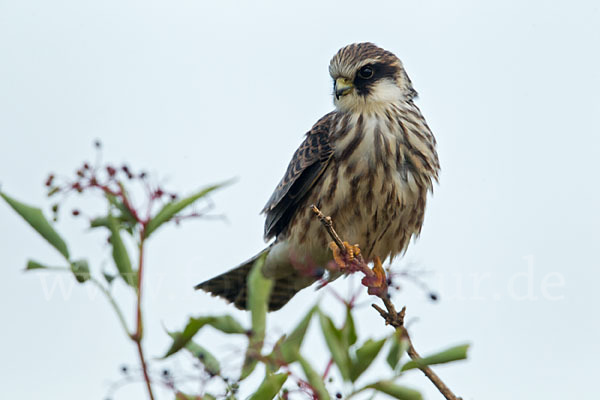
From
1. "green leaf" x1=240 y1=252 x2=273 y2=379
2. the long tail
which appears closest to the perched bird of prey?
the long tail

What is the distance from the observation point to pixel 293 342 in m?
1.44

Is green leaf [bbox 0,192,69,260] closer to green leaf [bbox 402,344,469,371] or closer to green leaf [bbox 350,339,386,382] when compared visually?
green leaf [bbox 350,339,386,382]

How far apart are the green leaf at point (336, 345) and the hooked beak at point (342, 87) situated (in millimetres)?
3815

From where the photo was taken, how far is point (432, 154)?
5.07 m

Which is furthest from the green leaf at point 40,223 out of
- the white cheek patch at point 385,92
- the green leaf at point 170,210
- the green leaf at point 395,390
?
the white cheek patch at point 385,92

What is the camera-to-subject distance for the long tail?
5.89 meters

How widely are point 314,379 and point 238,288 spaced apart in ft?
15.6

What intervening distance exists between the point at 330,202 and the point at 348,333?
11.5 feet

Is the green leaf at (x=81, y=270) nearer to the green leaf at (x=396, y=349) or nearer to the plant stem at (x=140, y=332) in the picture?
the plant stem at (x=140, y=332)

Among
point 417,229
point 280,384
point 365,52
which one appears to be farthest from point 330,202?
point 280,384

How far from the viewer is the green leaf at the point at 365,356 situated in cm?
133

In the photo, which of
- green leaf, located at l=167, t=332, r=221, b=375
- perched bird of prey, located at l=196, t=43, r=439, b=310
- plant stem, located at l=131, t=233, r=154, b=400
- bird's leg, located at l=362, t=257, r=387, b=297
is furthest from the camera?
perched bird of prey, located at l=196, t=43, r=439, b=310

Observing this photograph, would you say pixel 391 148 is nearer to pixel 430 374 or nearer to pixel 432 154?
pixel 432 154

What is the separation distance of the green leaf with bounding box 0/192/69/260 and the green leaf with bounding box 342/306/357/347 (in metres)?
0.50
